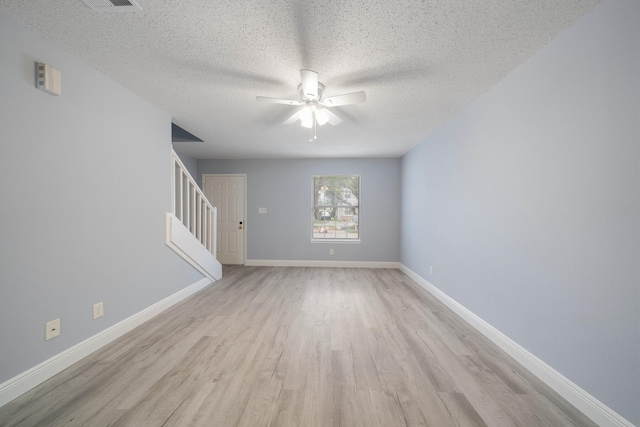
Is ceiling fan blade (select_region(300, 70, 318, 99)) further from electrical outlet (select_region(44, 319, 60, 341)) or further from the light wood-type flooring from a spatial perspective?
electrical outlet (select_region(44, 319, 60, 341))


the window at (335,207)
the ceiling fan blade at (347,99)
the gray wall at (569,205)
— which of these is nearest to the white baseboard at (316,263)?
the window at (335,207)

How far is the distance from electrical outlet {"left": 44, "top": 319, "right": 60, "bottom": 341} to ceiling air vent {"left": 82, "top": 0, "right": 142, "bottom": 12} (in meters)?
2.05

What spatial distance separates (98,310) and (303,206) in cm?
406

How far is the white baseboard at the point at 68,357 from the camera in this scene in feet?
5.38

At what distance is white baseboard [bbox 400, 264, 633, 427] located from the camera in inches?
56.8

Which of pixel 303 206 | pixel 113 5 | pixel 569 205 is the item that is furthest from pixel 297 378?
pixel 303 206

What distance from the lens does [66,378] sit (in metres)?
1.87

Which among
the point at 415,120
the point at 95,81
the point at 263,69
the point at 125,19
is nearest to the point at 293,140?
the point at 415,120

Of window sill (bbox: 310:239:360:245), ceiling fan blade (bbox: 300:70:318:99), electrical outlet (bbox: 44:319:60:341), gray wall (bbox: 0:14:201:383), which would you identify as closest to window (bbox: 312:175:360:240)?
window sill (bbox: 310:239:360:245)

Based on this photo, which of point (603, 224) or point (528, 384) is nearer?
point (603, 224)

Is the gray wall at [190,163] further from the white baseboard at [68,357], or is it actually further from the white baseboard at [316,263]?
the white baseboard at [68,357]

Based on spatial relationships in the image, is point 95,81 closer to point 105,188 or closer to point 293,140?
point 105,188

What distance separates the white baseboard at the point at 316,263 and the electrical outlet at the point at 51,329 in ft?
13.4

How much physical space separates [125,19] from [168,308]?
2883mm
